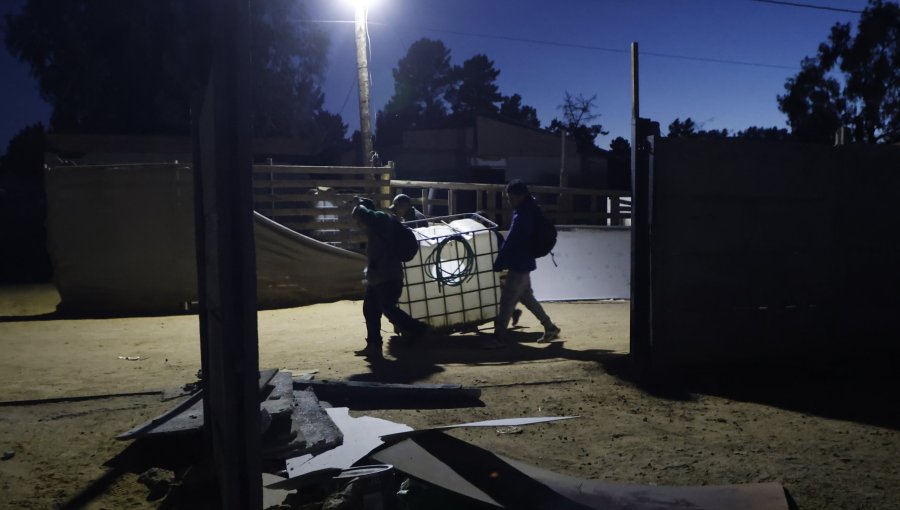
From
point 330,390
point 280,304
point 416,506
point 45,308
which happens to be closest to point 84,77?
point 45,308

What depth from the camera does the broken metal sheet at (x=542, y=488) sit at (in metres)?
3.28

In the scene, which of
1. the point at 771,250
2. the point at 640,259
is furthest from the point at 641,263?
the point at 771,250

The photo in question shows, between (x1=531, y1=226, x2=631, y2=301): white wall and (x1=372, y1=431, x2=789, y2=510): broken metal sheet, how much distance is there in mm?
8223

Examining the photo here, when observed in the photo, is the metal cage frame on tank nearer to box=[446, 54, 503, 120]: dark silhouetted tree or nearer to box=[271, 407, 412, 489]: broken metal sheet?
box=[271, 407, 412, 489]: broken metal sheet

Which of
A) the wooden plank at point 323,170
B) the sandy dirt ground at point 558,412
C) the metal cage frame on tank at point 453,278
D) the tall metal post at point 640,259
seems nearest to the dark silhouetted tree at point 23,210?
the wooden plank at point 323,170

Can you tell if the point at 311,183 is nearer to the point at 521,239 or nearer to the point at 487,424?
the point at 521,239

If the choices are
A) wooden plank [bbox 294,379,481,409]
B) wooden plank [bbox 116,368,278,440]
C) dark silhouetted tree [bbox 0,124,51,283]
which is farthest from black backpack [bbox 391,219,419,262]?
dark silhouetted tree [bbox 0,124,51,283]

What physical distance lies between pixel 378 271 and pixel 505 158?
24.9 m

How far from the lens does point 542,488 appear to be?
3.42 meters

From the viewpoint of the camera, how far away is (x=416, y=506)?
11.0ft

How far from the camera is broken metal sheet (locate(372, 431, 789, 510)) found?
3281mm

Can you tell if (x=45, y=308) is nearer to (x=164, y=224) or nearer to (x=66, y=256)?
(x=66, y=256)

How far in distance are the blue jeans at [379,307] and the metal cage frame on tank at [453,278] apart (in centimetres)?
70

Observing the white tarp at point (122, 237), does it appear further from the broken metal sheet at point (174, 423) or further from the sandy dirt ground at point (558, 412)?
the broken metal sheet at point (174, 423)
